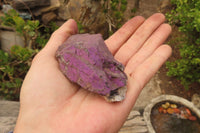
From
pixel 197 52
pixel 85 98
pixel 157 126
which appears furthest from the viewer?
pixel 157 126

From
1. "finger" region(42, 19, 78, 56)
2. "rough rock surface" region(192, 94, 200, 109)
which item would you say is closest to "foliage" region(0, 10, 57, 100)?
"finger" region(42, 19, 78, 56)

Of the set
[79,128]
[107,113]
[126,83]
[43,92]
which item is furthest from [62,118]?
[126,83]

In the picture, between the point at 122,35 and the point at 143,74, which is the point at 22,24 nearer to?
the point at 122,35

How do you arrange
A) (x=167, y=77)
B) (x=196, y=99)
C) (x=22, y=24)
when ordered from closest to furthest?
(x=22, y=24), (x=196, y=99), (x=167, y=77)

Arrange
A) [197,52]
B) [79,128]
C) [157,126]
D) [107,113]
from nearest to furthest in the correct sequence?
[79,128], [107,113], [197,52], [157,126]

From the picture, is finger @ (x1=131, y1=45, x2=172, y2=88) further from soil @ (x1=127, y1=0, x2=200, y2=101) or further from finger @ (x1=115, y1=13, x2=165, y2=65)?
soil @ (x1=127, y1=0, x2=200, y2=101)

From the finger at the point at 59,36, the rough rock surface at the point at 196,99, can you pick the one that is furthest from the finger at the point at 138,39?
the rough rock surface at the point at 196,99

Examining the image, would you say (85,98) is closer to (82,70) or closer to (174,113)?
(82,70)

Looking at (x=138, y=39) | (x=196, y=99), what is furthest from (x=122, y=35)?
(x=196, y=99)

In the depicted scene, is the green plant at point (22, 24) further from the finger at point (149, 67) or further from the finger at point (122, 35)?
the finger at point (149, 67)
